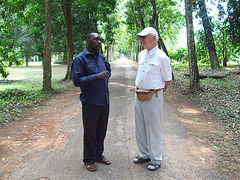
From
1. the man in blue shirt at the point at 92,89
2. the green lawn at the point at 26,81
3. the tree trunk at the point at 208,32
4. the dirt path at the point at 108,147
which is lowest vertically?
the dirt path at the point at 108,147

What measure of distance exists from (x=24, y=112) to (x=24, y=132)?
7.80 ft

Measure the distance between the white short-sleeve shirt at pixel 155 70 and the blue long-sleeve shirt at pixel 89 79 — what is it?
0.71 metres

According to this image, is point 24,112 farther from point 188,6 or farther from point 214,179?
point 188,6

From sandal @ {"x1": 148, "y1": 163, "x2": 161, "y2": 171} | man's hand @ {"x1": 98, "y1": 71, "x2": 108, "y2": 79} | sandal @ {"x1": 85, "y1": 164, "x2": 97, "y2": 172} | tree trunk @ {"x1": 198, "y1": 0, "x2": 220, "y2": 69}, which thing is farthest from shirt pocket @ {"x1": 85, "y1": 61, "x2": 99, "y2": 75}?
tree trunk @ {"x1": 198, "y1": 0, "x2": 220, "y2": 69}

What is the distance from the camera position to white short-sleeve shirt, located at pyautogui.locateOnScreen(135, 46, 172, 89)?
148 inches

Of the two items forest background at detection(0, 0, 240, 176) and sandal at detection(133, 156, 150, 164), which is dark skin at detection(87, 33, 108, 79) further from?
forest background at detection(0, 0, 240, 176)

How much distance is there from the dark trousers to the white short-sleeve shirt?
816 mm

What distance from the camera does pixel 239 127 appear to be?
20.0 ft

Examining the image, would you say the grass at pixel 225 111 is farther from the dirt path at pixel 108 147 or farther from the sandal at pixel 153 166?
the sandal at pixel 153 166

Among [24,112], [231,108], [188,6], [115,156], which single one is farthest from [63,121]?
[188,6]

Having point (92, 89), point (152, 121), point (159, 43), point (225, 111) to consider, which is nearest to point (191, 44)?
point (225, 111)

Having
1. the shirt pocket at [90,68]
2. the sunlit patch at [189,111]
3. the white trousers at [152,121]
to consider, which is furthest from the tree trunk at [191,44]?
the shirt pocket at [90,68]

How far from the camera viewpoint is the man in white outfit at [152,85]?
3770mm

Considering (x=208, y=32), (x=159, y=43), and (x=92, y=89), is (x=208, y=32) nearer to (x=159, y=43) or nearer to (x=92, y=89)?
(x=159, y=43)
